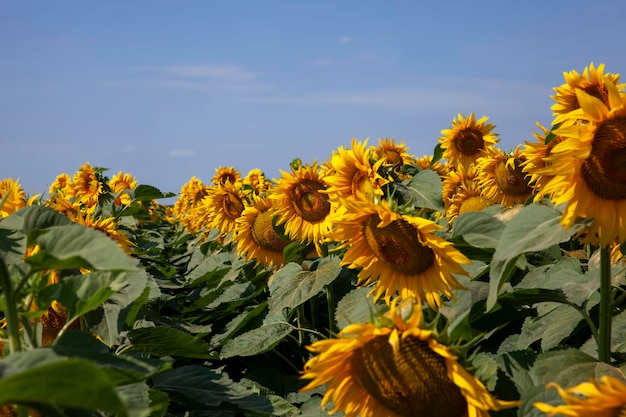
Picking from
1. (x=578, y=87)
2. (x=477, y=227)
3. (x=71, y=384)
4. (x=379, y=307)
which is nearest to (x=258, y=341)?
(x=379, y=307)

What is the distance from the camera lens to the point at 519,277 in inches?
166

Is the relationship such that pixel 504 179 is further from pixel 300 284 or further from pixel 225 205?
pixel 225 205

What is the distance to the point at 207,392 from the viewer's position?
113 inches

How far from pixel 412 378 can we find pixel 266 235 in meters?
3.86

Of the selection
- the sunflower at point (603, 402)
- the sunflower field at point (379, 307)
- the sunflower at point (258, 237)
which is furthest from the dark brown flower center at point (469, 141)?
the sunflower at point (603, 402)

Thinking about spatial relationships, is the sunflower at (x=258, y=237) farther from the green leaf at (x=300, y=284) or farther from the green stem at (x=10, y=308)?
the green stem at (x=10, y=308)

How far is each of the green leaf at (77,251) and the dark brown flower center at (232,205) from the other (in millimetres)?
5301

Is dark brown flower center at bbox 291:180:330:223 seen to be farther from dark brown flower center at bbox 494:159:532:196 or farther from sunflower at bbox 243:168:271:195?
sunflower at bbox 243:168:271:195

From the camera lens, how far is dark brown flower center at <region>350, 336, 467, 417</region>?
1.87 m

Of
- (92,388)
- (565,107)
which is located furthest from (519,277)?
(92,388)

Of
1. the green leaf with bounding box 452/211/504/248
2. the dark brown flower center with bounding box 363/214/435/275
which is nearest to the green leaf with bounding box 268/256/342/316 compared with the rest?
the dark brown flower center with bounding box 363/214/435/275

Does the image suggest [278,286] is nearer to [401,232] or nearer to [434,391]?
[401,232]

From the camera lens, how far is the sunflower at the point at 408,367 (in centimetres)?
181

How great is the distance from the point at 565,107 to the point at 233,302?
2.90 metres
